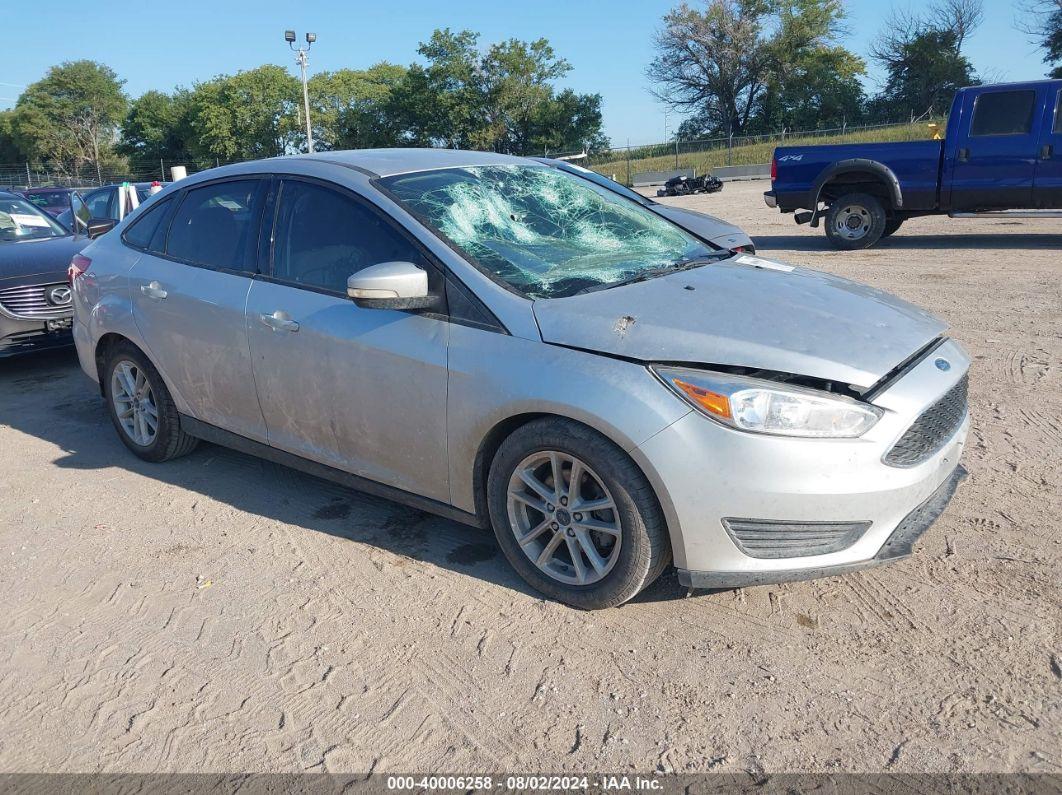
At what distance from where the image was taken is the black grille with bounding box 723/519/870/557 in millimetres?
2898

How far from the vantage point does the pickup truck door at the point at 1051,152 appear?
35.8 ft

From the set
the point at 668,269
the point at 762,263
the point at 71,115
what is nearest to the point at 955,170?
the point at 762,263

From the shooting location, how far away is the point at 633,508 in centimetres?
299

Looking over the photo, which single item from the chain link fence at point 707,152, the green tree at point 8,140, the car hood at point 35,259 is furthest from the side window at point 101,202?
the green tree at point 8,140

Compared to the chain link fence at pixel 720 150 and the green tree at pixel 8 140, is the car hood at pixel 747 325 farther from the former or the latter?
the green tree at pixel 8 140

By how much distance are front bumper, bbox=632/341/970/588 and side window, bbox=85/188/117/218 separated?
46.7 ft

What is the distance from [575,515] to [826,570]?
2.91ft

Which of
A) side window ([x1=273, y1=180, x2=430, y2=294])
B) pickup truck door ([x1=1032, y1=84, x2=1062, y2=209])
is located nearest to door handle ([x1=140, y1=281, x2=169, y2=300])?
side window ([x1=273, y1=180, x2=430, y2=294])

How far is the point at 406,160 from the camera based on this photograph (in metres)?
4.26

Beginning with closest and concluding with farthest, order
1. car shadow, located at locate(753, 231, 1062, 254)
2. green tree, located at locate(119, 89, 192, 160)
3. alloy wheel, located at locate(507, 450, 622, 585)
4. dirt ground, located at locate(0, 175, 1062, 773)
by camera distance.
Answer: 1. dirt ground, located at locate(0, 175, 1062, 773)
2. alloy wheel, located at locate(507, 450, 622, 585)
3. car shadow, located at locate(753, 231, 1062, 254)
4. green tree, located at locate(119, 89, 192, 160)

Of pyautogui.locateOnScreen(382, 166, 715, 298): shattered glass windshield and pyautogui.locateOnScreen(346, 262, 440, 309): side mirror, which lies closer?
pyautogui.locateOnScreen(346, 262, 440, 309): side mirror

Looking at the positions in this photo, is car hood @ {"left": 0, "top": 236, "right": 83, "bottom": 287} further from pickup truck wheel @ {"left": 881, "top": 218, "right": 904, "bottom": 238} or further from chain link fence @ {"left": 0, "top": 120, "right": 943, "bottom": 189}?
chain link fence @ {"left": 0, "top": 120, "right": 943, "bottom": 189}

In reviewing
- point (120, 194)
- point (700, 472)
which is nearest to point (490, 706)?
point (700, 472)

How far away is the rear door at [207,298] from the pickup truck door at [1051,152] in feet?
34.5
